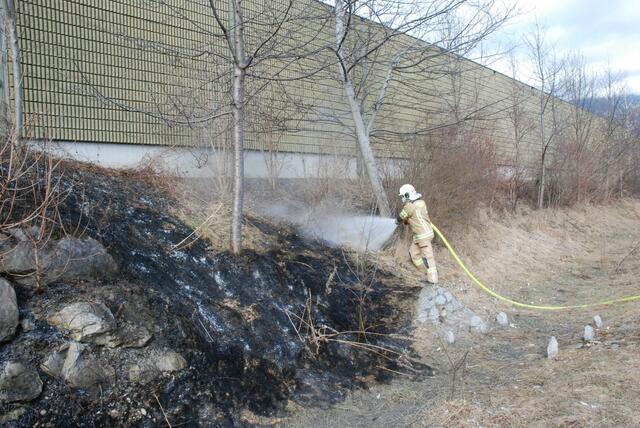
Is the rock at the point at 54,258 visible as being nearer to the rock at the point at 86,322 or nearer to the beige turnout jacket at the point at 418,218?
the rock at the point at 86,322

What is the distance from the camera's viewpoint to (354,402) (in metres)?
5.48

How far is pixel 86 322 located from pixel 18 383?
30.5 inches

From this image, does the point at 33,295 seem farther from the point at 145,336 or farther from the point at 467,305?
the point at 467,305

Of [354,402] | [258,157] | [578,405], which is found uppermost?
[258,157]

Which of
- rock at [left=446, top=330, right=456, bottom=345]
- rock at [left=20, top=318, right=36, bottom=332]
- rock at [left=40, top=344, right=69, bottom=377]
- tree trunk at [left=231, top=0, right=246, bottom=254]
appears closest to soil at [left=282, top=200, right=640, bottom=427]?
rock at [left=446, top=330, right=456, bottom=345]

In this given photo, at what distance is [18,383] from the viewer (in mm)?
3998

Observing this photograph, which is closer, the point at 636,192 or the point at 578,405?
the point at 578,405

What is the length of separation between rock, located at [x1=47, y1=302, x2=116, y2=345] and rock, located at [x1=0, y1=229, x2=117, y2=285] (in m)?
0.45

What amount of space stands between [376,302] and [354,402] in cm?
278

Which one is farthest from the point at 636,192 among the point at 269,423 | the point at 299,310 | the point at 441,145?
the point at 269,423

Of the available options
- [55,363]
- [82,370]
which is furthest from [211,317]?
[55,363]

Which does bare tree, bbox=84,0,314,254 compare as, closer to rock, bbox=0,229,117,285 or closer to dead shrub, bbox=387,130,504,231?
rock, bbox=0,229,117,285

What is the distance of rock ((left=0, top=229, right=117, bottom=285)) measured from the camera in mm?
4797

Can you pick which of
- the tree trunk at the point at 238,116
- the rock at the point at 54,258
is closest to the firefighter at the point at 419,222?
the tree trunk at the point at 238,116
